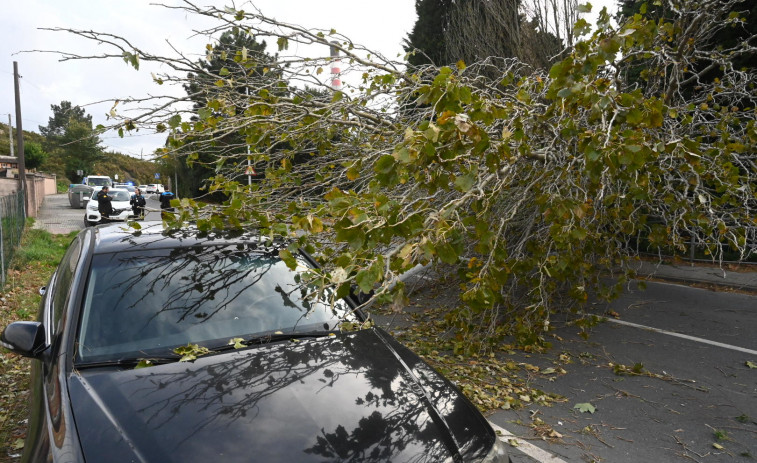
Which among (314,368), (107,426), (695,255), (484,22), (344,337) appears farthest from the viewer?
(484,22)

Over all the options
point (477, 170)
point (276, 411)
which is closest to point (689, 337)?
point (477, 170)

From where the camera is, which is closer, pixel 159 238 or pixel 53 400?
pixel 53 400

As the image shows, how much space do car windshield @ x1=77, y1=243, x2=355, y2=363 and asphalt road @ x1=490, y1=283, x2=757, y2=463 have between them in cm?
200

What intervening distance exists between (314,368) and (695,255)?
12.8 m

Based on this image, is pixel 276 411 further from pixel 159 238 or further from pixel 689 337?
pixel 689 337

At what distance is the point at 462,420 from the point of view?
226cm

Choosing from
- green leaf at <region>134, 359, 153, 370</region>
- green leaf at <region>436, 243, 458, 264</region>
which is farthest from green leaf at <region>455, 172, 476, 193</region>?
green leaf at <region>134, 359, 153, 370</region>

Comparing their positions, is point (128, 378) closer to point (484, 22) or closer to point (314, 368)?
point (314, 368)

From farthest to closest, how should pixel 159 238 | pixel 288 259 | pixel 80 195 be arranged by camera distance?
1. pixel 80 195
2. pixel 159 238
3. pixel 288 259

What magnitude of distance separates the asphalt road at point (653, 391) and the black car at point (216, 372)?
1.69 meters

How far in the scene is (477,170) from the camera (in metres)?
3.82

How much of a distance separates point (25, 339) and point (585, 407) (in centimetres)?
419

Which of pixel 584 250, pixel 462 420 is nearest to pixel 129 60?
pixel 462 420

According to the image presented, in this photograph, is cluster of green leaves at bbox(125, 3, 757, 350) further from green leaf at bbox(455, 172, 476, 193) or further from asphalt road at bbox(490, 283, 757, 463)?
asphalt road at bbox(490, 283, 757, 463)
